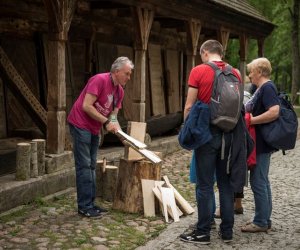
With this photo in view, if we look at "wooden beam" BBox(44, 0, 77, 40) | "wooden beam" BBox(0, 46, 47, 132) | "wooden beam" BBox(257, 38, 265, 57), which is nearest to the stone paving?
"wooden beam" BBox(0, 46, 47, 132)

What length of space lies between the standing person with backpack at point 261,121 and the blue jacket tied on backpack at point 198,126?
2.40 ft

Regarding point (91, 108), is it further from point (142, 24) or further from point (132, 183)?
point (142, 24)

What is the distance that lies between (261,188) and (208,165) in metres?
0.84

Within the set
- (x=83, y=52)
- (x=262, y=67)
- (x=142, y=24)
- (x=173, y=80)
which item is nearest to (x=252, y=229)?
(x=262, y=67)

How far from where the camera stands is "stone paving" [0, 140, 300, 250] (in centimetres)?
489

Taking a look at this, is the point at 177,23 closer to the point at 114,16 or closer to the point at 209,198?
the point at 114,16

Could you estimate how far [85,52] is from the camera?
1075 centimetres

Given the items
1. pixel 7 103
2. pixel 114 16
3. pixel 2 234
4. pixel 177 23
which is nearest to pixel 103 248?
pixel 2 234

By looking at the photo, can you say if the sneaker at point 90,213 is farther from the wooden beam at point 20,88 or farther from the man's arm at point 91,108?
the wooden beam at point 20,88

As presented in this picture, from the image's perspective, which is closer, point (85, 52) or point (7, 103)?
point (7, 103)

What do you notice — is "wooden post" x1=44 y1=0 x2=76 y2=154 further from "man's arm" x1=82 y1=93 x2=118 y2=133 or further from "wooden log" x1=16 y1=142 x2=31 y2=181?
"man's arm" x1=82 y1=93 x2=118 y2=133

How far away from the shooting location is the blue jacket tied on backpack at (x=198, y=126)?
4703 millimetres

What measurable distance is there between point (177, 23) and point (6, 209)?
854 cm

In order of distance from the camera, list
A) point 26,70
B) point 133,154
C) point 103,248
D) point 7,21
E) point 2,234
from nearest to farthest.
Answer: point 103,248
point 2,234
point 133,154
point 7,21
point 26,70
